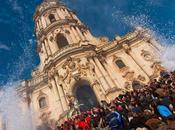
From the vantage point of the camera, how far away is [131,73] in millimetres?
34812

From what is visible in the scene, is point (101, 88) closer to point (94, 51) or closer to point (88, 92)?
point (88, 92)

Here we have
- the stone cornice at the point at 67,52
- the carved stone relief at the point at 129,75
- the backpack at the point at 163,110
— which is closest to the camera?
the backpack at the point at 163,110

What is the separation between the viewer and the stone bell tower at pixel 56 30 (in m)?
39.6

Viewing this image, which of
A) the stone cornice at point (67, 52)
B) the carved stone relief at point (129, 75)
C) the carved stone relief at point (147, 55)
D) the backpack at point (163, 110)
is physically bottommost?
the backpack at point (163, 110)

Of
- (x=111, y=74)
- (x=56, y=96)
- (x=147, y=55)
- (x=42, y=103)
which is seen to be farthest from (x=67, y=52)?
(x=147, y=55)

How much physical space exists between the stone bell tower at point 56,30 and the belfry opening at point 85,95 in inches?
237

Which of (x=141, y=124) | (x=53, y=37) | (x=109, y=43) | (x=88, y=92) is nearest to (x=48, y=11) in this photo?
(x=53, y=37)

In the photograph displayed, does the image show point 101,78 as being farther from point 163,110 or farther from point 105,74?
point 163,110

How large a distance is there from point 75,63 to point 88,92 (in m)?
3.84

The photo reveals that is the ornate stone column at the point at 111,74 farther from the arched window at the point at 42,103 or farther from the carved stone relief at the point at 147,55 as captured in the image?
the arched window at the point at 42,103

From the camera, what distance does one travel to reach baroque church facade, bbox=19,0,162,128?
3281 centimetres

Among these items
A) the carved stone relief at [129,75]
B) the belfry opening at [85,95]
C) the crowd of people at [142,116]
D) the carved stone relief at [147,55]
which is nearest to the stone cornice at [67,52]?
the belfry opening at [85,95]

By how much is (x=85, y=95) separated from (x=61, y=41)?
9989 mm

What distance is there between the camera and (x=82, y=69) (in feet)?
110
